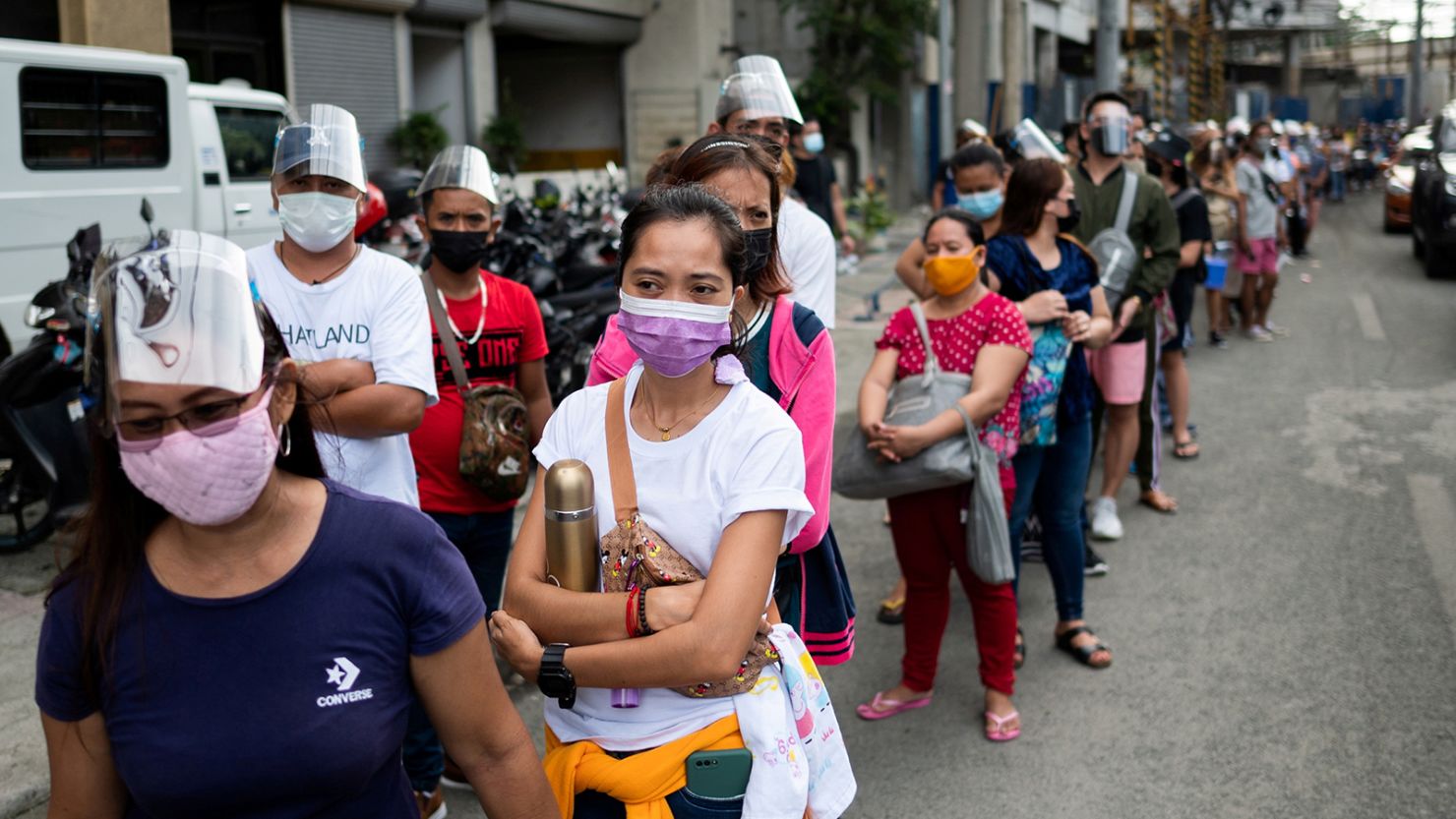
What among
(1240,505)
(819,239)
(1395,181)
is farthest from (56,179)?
(1395,181)

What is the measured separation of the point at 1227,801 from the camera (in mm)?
3844

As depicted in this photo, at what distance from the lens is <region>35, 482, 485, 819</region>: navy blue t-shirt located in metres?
1.80

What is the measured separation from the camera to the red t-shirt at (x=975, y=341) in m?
4.13

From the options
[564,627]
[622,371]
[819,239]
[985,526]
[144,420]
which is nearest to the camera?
[144,420]

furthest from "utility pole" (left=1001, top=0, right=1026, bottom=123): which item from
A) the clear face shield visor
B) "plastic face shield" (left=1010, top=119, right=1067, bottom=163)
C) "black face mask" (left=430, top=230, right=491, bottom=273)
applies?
"black face mask" (left=430, top=230, right=491, bottom=273)

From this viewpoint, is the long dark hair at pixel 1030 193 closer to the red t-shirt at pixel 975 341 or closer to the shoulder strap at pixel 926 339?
the red t-shirt at pixel 975 341

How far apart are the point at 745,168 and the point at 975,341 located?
1.54 m

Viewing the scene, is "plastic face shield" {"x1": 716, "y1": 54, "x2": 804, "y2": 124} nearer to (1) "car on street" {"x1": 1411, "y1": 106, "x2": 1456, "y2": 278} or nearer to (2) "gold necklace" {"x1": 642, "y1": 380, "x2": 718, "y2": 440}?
(2) "gold necklace" {"x1": 642, "y1": 380, "x2": 718, "y2": 440}

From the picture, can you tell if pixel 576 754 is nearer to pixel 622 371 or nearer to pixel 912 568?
pixel 622 371

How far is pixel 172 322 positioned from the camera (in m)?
1.72

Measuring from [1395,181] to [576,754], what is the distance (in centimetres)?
2191

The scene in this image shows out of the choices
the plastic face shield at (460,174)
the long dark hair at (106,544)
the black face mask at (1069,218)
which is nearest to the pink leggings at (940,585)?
the black face mask at (1069,218)

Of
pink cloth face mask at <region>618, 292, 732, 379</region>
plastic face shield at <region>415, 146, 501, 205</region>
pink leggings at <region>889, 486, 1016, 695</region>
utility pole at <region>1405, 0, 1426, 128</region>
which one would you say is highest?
utility pole at <region>1405, 0, 1426, 128</region>

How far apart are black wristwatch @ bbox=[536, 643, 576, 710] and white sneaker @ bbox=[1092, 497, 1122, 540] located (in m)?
4.74
